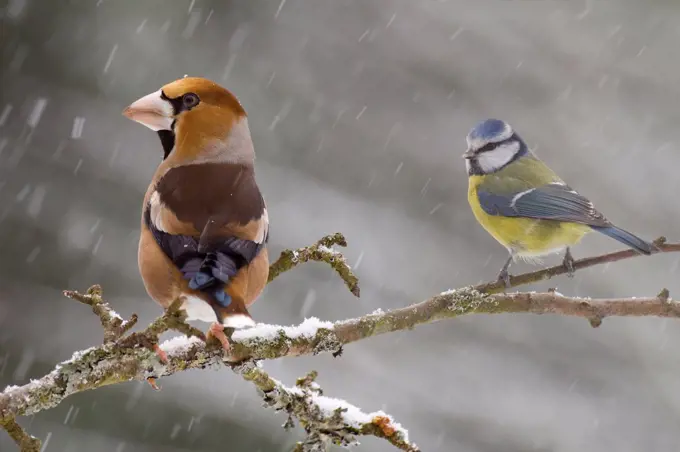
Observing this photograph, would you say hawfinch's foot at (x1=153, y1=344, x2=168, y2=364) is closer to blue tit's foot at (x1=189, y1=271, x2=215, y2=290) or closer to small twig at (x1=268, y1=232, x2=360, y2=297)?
blue tit's foot at (x1=189, y1=271, x2=215, y2=290)

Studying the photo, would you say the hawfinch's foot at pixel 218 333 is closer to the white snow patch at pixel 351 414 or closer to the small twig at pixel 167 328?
the small twig at pixel 167 328

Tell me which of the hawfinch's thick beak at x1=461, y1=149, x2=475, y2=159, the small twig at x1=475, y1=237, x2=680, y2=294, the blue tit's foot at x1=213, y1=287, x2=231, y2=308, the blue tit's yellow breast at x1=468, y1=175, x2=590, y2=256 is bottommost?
the blue tit's foot at x1=213, y1=287, x2=231, y2=308

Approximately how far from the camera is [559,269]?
121cm

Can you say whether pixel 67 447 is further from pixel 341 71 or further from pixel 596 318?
pixel 596 318

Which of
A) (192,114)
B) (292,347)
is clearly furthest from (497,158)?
(292,347)

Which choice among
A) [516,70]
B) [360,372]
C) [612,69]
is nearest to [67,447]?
[360,372]

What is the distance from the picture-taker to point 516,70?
4.36 meters

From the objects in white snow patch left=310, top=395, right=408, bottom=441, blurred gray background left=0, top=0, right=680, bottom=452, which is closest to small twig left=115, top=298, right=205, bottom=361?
white snow patch left=310, top=395, right=408, bottom=441

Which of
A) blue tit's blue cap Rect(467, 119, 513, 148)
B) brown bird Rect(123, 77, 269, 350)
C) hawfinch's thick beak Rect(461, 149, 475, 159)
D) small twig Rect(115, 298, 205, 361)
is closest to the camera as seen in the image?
small twig Rect(115, 298, 205, 361)

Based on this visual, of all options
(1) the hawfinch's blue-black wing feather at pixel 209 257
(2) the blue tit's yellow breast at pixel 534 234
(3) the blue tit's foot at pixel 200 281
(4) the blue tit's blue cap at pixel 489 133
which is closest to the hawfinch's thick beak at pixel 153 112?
(1) the hawfinch's blue-black wing feather at pixel 209 257

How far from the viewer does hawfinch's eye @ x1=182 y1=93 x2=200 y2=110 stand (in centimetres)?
119

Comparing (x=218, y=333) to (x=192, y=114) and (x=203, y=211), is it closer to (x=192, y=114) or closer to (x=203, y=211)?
(x=203, y=211)

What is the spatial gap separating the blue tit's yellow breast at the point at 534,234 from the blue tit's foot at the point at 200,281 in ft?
3.16

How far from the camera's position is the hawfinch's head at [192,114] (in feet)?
3.83
